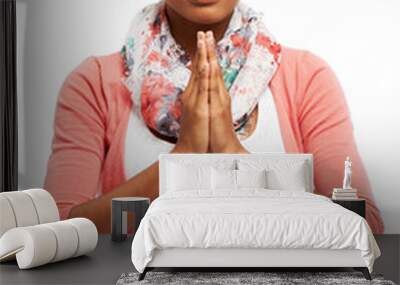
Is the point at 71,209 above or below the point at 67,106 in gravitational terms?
below

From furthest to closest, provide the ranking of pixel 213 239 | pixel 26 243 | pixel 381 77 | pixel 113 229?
1. pixel 381 77
2. pixel 113 229
3. pixel 26 243
4. pixel 213 239

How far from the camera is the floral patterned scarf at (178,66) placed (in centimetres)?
732

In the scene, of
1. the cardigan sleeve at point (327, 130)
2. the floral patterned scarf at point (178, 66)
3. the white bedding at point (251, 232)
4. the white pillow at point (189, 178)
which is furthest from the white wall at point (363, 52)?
the white bedding at point (251, 232)

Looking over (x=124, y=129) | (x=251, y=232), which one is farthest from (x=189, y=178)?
(x=251, y=232)

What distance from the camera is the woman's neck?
7344mm

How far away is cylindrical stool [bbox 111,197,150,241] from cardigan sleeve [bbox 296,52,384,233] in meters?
1.94

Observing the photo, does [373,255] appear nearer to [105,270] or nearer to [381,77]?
[105,270]

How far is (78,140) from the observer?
7363mm

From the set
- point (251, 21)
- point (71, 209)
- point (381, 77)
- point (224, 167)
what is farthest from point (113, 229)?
point (381, 77)

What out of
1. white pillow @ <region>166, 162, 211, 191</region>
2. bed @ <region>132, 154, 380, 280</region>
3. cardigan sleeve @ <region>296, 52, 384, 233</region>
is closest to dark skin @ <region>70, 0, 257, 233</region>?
white pillow @ <region>166, 162, 211, 191</region>

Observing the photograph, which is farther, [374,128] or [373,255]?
[374,128]

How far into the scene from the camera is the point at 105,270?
5.34 meters

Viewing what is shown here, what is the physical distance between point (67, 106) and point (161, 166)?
128 centimetres

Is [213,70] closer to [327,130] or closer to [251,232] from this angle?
[327,130]
